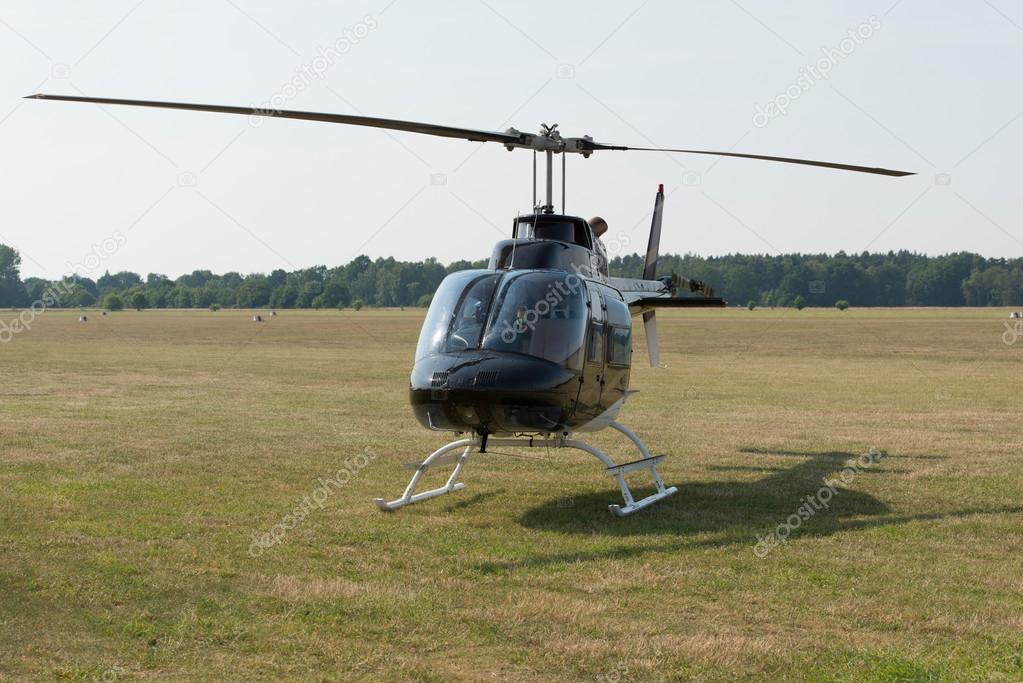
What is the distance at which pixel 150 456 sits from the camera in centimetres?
1451

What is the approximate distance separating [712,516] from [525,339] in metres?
2.83

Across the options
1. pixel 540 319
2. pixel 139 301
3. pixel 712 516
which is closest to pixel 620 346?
pixel 540 319

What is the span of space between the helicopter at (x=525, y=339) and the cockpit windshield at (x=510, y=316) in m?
0.01

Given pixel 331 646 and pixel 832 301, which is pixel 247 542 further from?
pixel 832 301

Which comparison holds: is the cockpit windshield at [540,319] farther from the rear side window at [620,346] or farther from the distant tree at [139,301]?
the distant tree at [139,301]

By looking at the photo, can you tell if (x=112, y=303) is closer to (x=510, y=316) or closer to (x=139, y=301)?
(x=139, y=301)

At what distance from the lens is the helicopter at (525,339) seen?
951cm

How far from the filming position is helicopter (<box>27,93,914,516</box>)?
9508 mm

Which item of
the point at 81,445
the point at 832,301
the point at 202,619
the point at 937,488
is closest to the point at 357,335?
the point at 81,445

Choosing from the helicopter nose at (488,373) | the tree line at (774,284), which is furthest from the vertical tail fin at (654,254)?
the tree line at (774,284)

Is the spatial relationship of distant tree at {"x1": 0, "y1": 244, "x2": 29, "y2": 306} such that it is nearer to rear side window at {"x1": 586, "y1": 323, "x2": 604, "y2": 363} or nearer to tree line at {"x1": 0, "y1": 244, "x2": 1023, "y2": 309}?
tree line at {"x1": 0, "y1": 244, "x2": 1023, "y2": 309}

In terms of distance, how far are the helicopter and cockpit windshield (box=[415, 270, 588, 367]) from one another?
1 centimetres

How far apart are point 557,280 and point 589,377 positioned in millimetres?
1057

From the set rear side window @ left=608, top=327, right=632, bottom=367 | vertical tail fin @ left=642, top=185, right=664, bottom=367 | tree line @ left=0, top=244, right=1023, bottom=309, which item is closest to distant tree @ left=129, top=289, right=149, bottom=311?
tree line @ left=0, top=244, right=1023, bottom=309
